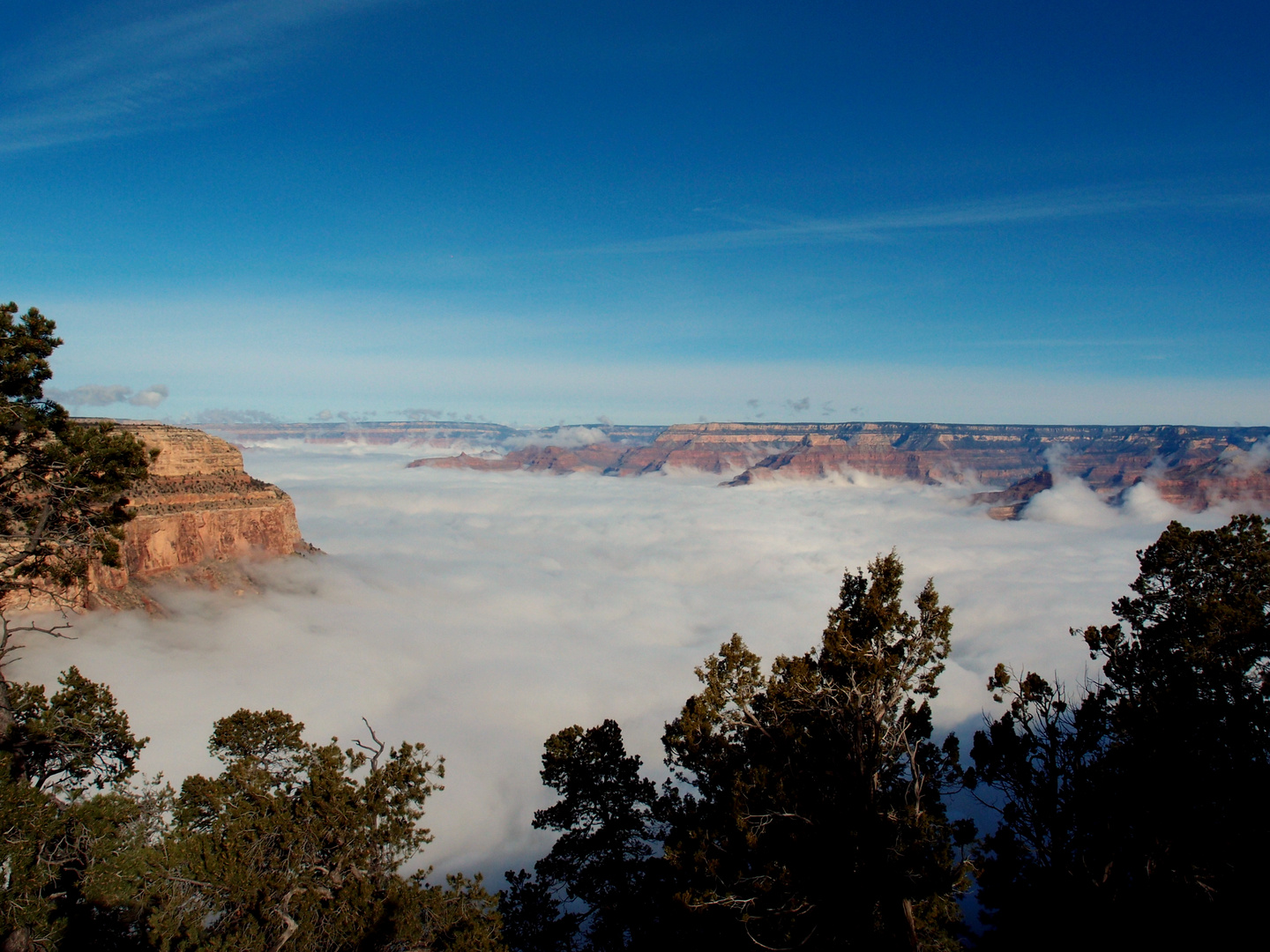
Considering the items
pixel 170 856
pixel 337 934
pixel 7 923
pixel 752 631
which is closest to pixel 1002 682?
pixel 337 934

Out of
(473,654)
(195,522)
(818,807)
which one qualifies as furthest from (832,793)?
(473,654)

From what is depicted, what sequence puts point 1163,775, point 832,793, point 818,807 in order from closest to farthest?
1. point 818,807
2. point 1163,775
3. point 832,793

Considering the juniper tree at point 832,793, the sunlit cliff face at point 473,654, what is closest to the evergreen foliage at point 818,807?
the juniper tree at point 832,793

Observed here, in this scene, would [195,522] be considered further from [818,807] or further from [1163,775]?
[1163,775]

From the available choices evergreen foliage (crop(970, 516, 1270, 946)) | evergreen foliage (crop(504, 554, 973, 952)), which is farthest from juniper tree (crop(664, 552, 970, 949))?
evergreen foliage (crop(970, 516, 1270, 946))

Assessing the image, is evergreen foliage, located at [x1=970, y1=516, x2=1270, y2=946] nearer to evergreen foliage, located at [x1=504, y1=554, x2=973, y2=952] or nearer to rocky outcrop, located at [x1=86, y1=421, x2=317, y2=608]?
evergreen foliage, located at [x1=504, y1=554, x2=973, y2=952]

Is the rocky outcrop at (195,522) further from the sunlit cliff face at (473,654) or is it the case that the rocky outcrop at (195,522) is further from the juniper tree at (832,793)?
the juniper tree at (832,793)

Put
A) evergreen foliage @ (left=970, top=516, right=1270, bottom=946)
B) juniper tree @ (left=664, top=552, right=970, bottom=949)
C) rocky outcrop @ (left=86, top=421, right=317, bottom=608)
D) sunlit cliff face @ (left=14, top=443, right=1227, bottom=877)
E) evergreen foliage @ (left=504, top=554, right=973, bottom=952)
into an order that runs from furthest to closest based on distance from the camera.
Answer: rocky outcrop @ (left=86, top=421, right=317, bottom=608), sunlit cliff face @ (left=14, top=443, right=1227, bottom=877), evergreen foliage @ (left=970, top=516, right=1270, bottom=946), evergreen foliage @ (left=504, top=554, right=973, bottom=952), juniper tree @ (left=664, top=552, right=970, bottom=949)

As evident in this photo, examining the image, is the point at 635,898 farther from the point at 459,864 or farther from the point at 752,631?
the point at 752,631
